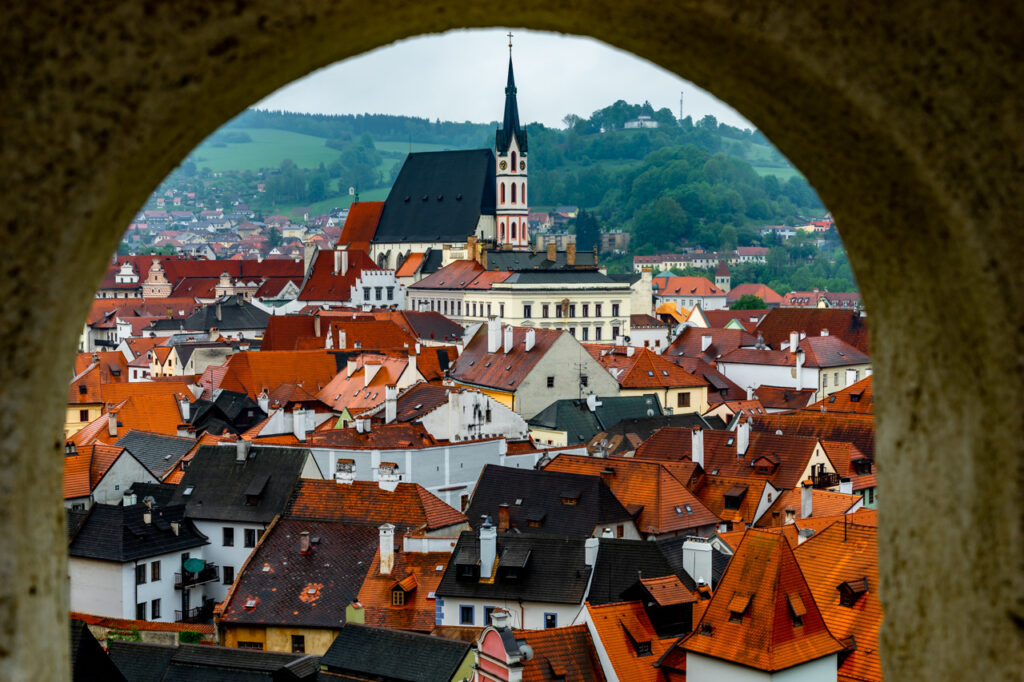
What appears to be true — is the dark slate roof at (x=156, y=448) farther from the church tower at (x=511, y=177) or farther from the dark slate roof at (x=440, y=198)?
the dark slate roof at (x=440, y=198)

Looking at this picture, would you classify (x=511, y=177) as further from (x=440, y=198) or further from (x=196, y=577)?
(x=196, y=577)

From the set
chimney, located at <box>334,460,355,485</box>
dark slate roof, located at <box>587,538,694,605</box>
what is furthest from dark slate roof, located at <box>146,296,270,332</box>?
dark slate roof, located at <box>587,538,694,605</box>

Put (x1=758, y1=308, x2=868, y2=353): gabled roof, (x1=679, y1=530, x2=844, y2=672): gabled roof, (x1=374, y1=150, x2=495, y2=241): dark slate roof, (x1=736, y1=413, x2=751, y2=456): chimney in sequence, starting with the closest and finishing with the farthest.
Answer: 1. (x1=679, y1=530, x2=844, y2=672): gabled roof
2. (x1=736, y1=413, x2=751, y2=456): chimney
3. (x1=758, y1=308, x2=868, y2=353): gabled roof
4. (x1=374, y1=150, x2=495, y2=241): dark slate roof

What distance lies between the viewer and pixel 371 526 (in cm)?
2912

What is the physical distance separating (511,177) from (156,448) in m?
63.2

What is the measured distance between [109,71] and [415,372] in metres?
48.4

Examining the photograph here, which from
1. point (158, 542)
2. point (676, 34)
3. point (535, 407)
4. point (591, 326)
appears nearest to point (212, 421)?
point (535, 407)

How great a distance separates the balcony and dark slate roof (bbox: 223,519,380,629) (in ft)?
11.6

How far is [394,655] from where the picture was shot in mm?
21391

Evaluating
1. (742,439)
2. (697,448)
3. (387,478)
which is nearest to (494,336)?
(697,448)

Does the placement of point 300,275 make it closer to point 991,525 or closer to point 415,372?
point 415,372

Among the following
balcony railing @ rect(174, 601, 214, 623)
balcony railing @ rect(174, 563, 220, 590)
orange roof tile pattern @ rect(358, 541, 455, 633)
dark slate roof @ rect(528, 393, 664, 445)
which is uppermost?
dark slate roof @ rect(528, 393, 664, 445)

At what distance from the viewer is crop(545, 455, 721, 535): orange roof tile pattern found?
31.7 metres

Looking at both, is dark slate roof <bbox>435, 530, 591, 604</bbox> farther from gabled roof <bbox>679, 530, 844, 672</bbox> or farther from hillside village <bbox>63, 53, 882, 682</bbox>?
gabled roof <bbox>679, 530, 844, 672</bbox>
